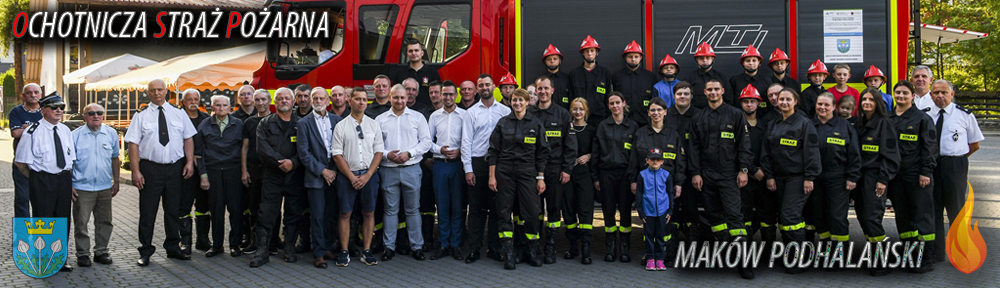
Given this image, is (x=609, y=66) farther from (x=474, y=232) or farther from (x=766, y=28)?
(x=474, y=232)

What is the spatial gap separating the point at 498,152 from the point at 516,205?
547 millimetres

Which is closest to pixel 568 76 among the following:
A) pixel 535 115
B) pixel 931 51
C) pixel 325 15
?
pixel 535 115

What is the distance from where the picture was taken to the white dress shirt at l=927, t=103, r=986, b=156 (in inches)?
264

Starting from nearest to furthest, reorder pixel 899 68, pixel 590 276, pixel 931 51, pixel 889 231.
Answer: pixel 590 276
pixel 899 68
pixel 889 231
pixel 931 51

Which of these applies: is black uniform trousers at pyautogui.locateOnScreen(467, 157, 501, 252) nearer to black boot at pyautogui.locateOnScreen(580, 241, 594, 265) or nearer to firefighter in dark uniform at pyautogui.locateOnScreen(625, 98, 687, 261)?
black boot at pyautogui.locateOnScreen(580, 241, 594, 265)

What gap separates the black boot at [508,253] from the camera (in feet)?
21.7

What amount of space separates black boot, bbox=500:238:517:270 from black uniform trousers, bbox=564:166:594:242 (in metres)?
0.65

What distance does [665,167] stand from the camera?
6.65m

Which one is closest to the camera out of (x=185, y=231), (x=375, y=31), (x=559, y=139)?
(x=559, y=139)

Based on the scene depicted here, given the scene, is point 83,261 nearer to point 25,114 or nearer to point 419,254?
point 25,114

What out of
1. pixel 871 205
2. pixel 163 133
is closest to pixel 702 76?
pixel 871 205

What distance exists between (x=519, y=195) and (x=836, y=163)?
2.71m

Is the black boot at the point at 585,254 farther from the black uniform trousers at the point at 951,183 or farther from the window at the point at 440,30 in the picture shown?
the black uniform trousers at the point at 951,183

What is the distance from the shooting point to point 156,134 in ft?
22.1
